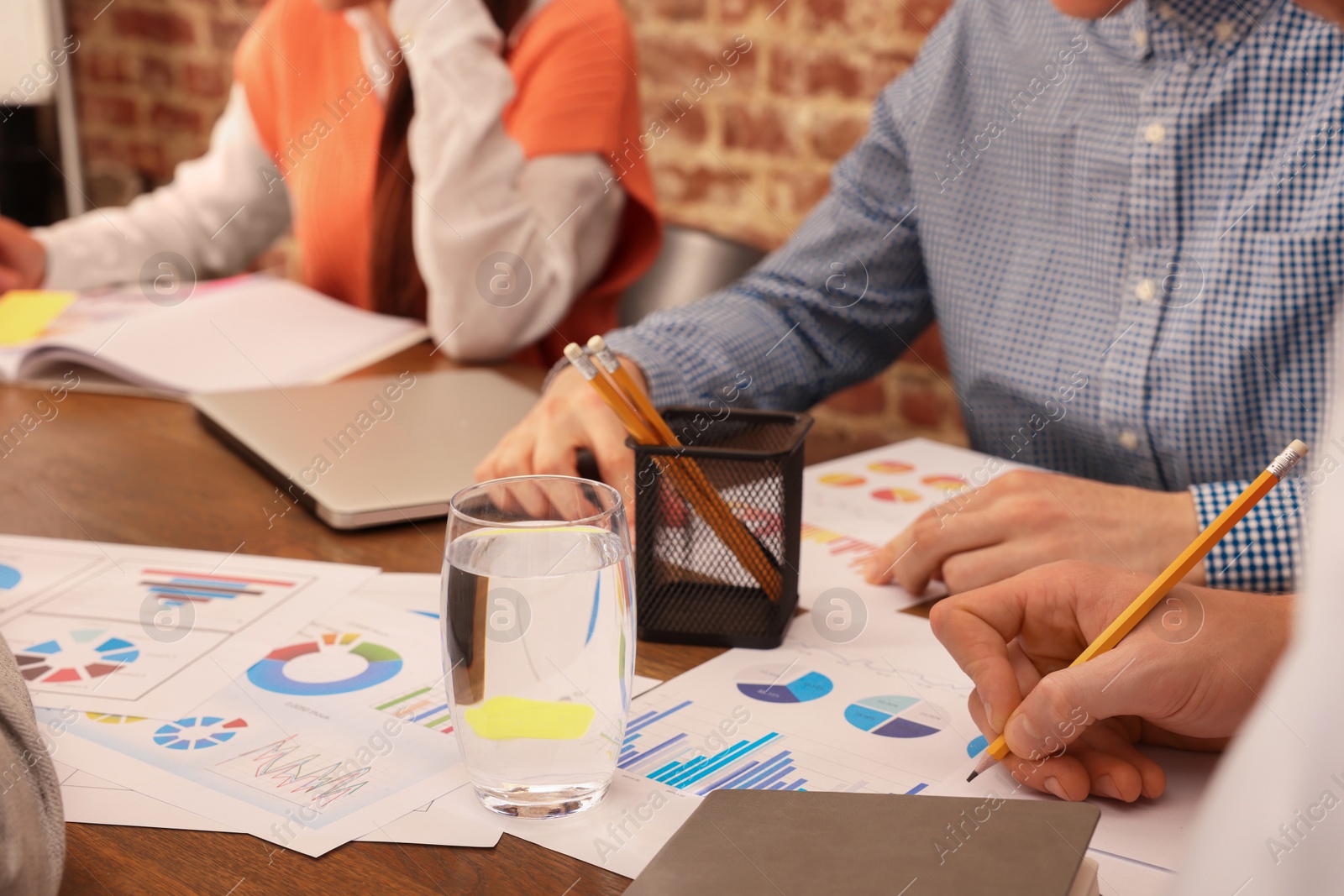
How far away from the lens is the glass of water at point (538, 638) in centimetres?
48

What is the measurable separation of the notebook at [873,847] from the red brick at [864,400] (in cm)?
162

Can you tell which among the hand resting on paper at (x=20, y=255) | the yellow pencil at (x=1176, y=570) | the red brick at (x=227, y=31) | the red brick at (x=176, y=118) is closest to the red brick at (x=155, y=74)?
the red brick at (x=176, y=118)

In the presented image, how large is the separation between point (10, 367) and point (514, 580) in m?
0.89

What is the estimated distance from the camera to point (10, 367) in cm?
114

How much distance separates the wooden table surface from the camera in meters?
0.46

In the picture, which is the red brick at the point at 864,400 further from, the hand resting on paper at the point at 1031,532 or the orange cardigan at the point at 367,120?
the hand resting on paper at the point at 1031,532

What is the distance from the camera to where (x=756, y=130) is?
6.88ft

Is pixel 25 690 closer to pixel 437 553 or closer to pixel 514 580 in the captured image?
pixel 514 580

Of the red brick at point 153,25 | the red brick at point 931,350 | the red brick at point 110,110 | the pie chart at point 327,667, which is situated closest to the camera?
the pie chart at point 327,667

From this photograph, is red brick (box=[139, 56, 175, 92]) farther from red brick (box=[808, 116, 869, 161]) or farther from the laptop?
the laptop

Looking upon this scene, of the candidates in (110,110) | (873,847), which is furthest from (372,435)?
(110,110)

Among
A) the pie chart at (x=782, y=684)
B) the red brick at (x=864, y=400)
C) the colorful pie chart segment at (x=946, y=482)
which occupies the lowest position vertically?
the red brick at (x=864, y=400)

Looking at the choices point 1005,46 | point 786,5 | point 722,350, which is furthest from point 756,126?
point 722,350

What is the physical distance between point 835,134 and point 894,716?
1.55 metres
